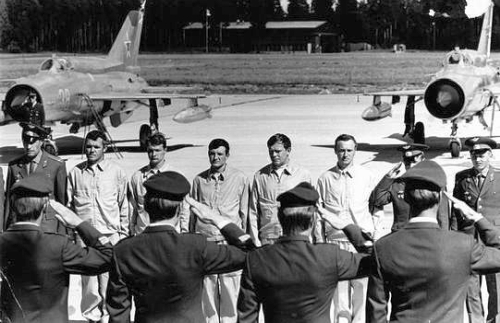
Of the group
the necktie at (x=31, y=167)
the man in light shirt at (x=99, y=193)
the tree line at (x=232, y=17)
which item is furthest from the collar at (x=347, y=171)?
the tree line at (x=232, y=17)

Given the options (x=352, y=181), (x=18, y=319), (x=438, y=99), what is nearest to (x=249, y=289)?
(x=18, y=319)

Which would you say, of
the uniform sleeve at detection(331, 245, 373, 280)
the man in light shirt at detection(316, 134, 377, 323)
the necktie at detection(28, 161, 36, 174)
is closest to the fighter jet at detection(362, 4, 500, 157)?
the man in light shirt at detection(316, 134, 377, 323)

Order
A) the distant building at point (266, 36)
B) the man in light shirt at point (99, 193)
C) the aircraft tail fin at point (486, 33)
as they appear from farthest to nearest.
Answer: the aircraft tail fin at point (486, 33)
the distant building at point (266, 36)
the man in light shirt at point (99, 193)

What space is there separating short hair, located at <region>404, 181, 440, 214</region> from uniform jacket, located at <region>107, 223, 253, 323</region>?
85 cm

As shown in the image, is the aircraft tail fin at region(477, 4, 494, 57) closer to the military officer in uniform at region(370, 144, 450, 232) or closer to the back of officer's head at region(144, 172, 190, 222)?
the military officer in uniform at region(370, 144, 450, 232)

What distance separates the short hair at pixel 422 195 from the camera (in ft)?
10.4

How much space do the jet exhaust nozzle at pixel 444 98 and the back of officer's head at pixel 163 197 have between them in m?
11.4

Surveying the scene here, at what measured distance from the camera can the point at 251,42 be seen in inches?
529

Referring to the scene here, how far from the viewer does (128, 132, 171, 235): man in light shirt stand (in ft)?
18.9

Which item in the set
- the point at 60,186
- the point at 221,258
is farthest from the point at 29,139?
the point at 221,258

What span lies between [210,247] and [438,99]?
1153cm

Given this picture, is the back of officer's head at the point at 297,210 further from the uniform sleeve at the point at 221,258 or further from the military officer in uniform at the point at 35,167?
the military officer in uniform at the point at 35,167

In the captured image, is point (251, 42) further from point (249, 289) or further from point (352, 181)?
point (249, 289)

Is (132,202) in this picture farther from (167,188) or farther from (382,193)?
(167,188)
